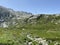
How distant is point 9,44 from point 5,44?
56.2 inches

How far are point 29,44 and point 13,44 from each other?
38.5ft

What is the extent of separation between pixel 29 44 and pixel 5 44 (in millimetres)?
13968

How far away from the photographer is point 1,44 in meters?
55.0

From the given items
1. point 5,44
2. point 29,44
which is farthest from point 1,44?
point 29,44

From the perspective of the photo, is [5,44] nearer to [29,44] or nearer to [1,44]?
[1,44]

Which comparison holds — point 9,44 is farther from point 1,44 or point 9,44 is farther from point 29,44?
point 29,44

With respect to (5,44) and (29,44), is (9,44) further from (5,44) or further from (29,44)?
(29,44)

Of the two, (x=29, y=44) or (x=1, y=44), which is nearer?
(x=1, y=44)

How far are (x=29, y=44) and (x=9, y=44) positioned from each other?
1268 cm

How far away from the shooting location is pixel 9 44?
183ft

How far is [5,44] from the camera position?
5494cm

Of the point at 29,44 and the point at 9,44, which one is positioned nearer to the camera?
the point at 9,44

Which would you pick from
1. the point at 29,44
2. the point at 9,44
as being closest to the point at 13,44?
the point at 9,44

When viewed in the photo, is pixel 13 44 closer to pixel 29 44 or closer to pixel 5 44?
pixel 5 44
